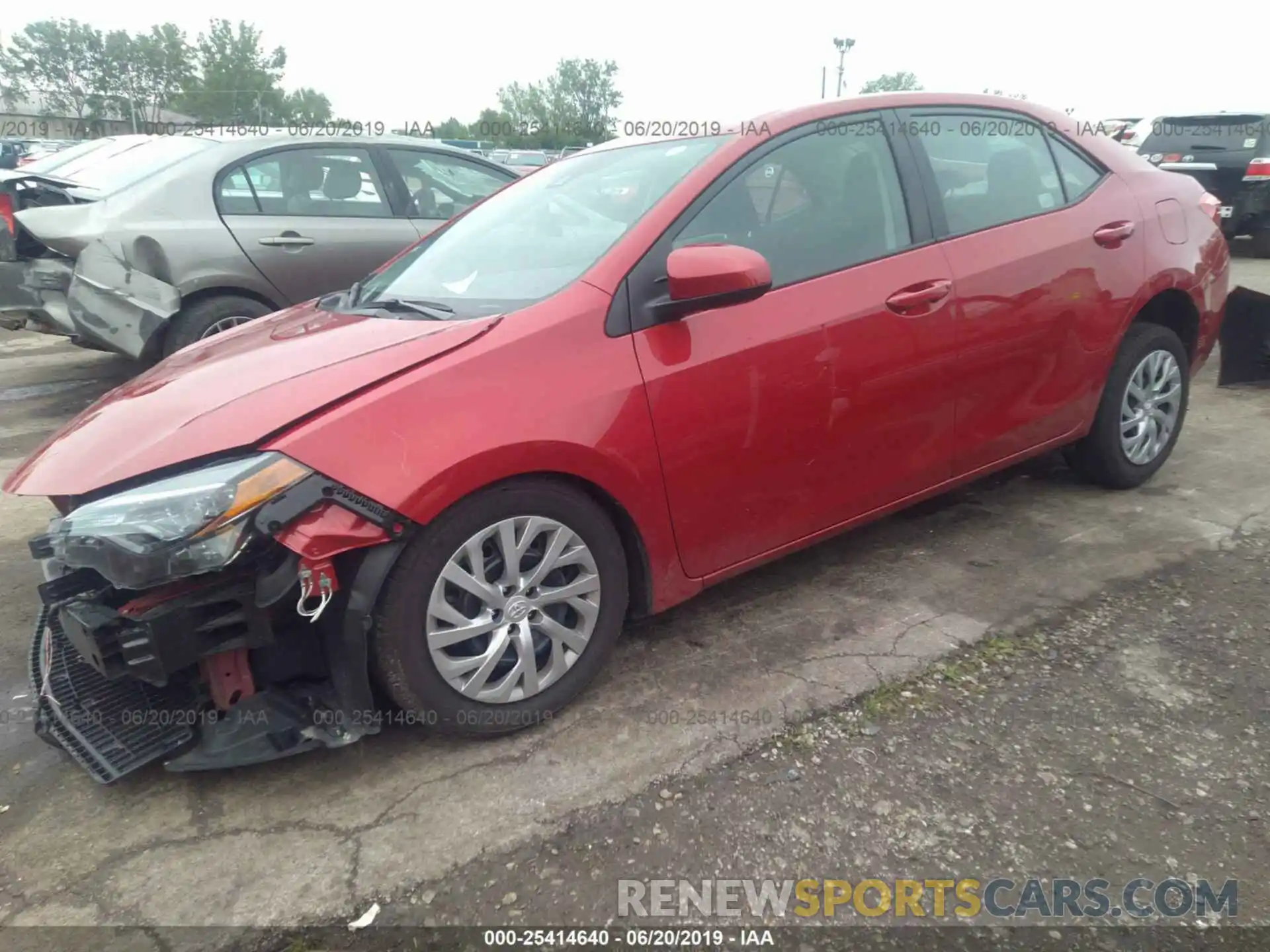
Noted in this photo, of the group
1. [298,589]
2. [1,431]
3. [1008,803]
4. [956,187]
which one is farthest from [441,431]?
[1,431]

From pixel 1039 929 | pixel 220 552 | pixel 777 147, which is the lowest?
pixel 1039 929

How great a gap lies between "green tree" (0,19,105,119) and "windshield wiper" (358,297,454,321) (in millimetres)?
80070

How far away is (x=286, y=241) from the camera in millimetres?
5441

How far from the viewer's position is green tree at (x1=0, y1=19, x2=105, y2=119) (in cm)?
6794

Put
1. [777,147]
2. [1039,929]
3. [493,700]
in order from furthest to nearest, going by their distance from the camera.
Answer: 1. [777,147]
2. [493,700]
3. [1039,929]

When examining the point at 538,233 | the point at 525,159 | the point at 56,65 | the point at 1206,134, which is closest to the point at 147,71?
the point at 56,65

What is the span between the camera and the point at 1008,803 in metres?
2.16

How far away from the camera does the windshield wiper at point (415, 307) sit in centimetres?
266

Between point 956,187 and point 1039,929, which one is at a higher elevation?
point 956,187

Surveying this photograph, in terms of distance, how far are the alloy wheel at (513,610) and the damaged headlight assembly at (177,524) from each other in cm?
46

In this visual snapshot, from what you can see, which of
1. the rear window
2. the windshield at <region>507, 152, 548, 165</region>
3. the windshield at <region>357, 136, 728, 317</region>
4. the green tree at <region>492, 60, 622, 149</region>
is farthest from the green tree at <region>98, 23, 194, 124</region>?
the windshield at <region>357, 136, 728, 317</region>

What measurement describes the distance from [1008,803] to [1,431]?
5.50m

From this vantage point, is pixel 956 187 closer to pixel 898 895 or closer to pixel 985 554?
pixel 985 554

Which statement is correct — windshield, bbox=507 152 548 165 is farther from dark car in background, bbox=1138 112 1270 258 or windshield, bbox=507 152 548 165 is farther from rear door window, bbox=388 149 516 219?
rear door window, bbox=388 149 516 219
